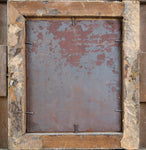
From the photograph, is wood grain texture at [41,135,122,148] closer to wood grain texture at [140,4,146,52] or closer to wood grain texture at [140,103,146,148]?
wood grain texture at [140,103,146,148]

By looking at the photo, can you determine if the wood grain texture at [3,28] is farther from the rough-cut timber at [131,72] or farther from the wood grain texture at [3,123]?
the rough-cut timber at [131,72]

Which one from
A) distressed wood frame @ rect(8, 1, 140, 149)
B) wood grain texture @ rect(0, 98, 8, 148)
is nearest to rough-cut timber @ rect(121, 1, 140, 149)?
distressed wood frame @ rect(8, 1, 140, 149)

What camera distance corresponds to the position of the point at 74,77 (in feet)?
6.10

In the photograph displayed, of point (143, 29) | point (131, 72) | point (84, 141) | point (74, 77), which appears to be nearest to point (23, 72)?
point (74, 77)

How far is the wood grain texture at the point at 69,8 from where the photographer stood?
5.88 feet

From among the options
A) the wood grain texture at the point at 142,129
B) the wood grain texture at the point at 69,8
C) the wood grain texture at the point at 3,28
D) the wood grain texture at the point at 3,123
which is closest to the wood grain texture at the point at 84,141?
the wood grain texture at the point at 142,129

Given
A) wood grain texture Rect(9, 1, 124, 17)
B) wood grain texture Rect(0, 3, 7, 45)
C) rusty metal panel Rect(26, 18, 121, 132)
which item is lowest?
rusty metal panel Rect(26, 18, 121, 132)

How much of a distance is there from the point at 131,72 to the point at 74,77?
68cm

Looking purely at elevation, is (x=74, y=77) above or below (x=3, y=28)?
below

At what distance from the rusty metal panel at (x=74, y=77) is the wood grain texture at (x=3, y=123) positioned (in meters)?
0.29

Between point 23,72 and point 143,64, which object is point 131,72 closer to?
point 143,64

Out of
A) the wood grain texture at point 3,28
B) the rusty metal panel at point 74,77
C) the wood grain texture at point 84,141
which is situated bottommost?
the wood grain texture at point 84,141

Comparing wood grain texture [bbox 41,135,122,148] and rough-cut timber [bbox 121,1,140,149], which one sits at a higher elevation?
rough-cut timber [bbox 121,1,140,149]

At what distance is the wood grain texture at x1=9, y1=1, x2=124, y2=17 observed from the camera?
70.5 inches
